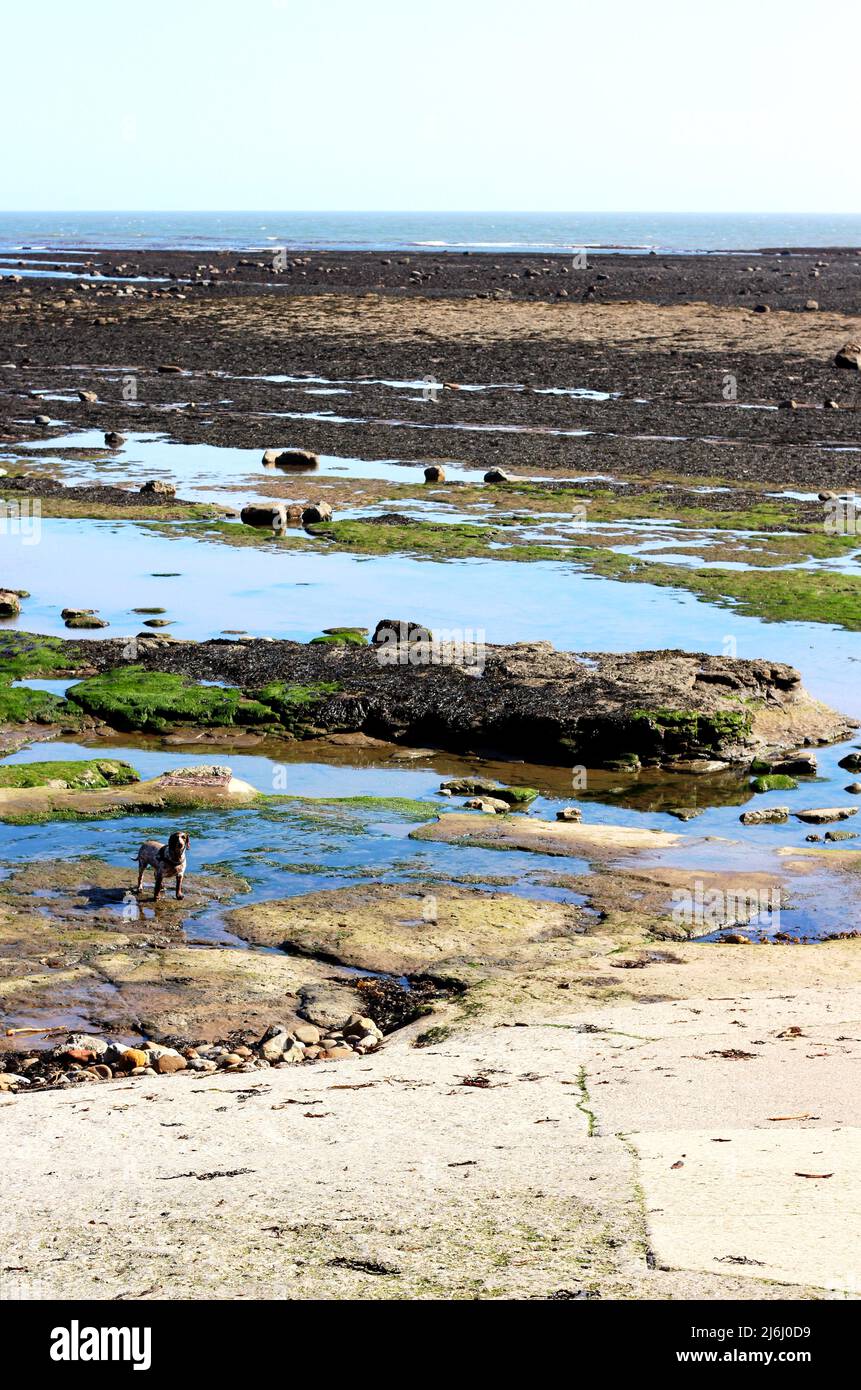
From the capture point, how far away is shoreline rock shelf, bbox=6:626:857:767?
51.0ft

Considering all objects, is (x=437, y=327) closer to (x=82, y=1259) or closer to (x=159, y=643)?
(x=159, y=643)

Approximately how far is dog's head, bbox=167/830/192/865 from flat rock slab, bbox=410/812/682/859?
2.52 m

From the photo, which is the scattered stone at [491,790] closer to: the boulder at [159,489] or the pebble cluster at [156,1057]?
the pebble cluster at [156,1057]

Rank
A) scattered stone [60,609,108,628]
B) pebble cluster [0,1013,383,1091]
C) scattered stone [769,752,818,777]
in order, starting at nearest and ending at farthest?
pebble cluster [0,1013,383,1091] < scattered stone [769,752,818,777] < scattered stone [60,609,108,628]

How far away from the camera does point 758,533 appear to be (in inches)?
1017

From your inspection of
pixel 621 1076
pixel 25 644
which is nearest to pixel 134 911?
pixel 621 1076

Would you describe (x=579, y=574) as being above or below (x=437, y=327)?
below

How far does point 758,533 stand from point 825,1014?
57.5ft

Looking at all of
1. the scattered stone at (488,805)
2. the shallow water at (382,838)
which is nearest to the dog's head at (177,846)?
the shallow water at (382,838)

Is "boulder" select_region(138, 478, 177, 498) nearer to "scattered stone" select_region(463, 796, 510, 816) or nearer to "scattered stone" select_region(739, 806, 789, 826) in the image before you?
"scattered stone" select_region(463, 796, 510, 816)

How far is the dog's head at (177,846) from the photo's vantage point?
36.4 feet
